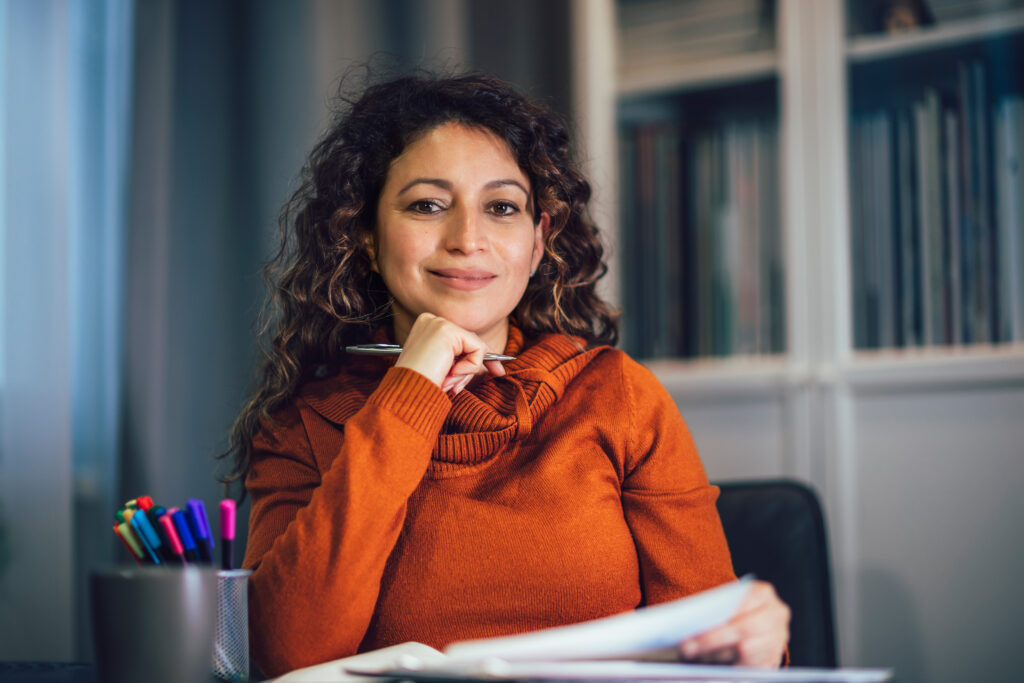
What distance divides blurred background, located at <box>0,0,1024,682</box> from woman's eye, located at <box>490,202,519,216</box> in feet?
2.53

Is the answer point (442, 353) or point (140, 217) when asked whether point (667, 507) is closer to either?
point (442, 353)

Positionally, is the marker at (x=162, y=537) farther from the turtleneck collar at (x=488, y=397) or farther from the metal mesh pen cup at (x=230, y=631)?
the turtleneck collar at (x=488, y=397)

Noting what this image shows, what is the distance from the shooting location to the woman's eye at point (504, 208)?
1.07 meters

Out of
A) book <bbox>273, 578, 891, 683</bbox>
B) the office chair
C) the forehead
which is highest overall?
the forehead

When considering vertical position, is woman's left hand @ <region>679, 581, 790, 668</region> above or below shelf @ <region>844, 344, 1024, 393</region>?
below

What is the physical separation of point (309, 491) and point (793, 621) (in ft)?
1.92

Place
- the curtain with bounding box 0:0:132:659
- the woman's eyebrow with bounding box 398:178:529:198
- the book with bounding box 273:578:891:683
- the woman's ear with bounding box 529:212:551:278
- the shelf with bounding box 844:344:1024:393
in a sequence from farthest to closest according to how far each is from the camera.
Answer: the curtain with bounding box 0:0:132:659 < the shelf with bounding box 844:344:1024:393 < the woman's ear with bounding box 529:212:551:278 < the woman's eyebrow with bounding box 398:178:529:198 < the book with bounding box 273:578:891:683

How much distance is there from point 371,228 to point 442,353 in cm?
26

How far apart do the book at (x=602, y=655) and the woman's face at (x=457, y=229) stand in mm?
509

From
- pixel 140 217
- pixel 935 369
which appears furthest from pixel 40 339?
pixel 935 369

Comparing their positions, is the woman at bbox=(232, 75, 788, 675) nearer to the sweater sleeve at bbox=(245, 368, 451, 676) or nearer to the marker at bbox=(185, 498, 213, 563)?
the sweater sleeve at bbox=(245, 368, 451, 676)

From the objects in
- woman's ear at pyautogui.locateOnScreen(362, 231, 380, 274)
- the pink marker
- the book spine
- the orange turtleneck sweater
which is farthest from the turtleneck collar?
the book spine

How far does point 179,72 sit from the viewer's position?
1939 mm

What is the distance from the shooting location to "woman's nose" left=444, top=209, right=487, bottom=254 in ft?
3.32
